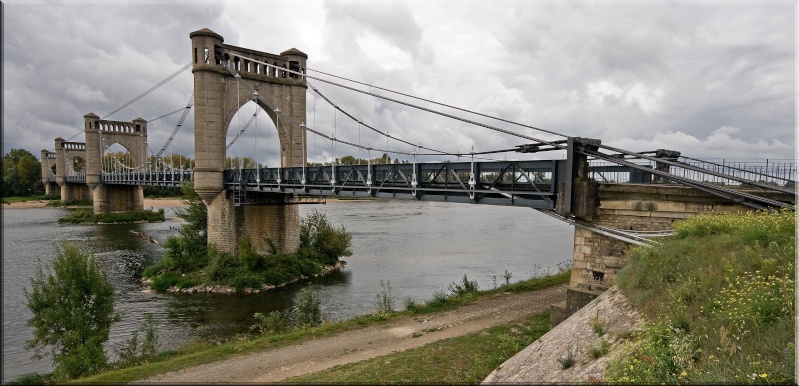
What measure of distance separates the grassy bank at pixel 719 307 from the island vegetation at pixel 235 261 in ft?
55.9

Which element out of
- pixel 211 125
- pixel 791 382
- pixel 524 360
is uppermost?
pixel 211 125

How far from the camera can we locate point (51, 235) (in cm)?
3753

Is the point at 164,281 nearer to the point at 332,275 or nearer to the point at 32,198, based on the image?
the point at 332,275

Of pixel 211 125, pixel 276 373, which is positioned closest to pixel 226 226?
pixel 211 125

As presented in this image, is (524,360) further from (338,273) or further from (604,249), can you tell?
(338,273)

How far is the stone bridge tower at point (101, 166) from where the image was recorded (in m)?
53.3

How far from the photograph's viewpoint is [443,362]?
27.2 ft

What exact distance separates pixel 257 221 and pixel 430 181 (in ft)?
42.4

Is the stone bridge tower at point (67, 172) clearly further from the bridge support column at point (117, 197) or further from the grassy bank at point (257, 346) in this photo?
the grassy bank at point (257, 346)

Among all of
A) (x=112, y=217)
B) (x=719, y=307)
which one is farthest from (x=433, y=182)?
(x=112, y=217)

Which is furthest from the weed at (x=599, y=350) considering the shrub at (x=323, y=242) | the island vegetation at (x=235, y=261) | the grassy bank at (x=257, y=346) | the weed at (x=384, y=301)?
the shrub at (x=323, y=242)

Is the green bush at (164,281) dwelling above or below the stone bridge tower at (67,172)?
below

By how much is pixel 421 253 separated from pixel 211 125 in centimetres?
1388

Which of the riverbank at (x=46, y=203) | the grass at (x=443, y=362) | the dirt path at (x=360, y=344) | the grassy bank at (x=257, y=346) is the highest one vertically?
the grass at (x=443, y=362)
